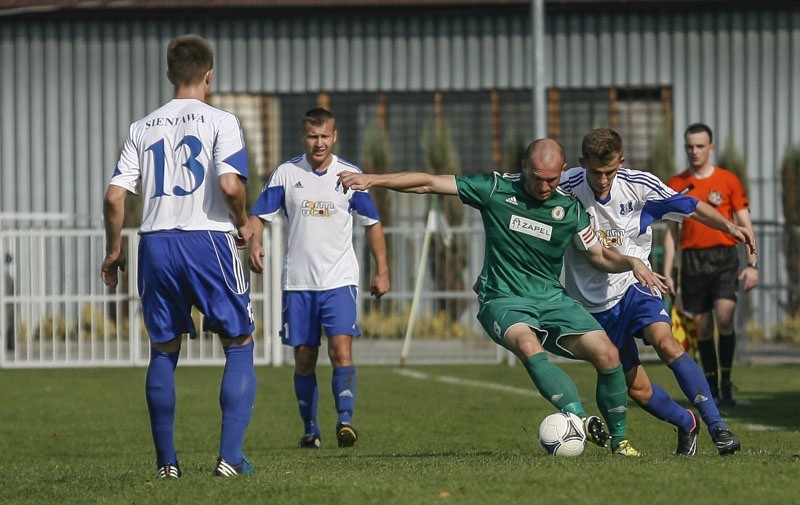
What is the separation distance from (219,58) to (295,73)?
1309 millimetres

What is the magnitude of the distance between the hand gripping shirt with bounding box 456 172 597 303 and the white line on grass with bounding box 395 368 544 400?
519 centimetres

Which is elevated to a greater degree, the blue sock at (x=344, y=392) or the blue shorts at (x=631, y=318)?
the blue shorts at (x=631, y=318)

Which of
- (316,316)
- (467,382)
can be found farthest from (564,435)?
(467,382)

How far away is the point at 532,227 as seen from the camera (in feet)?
27.0

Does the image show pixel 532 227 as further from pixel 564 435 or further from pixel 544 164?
pixel 564 435

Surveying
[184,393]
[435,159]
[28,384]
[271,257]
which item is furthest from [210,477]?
[435,159]

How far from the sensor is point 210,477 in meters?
7.07

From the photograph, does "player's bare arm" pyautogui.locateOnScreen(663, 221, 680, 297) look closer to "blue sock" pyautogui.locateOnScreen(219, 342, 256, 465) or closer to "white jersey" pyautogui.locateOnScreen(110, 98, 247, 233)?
"blue sock" pyautogui.locateOnScreen(219, 342, 256, 465)

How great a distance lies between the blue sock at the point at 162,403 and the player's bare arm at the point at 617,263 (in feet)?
8.37

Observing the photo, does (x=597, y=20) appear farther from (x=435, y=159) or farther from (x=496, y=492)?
(x=496, y=492)

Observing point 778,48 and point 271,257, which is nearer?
point 271,257

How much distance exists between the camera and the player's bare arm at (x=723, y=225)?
8352 mm

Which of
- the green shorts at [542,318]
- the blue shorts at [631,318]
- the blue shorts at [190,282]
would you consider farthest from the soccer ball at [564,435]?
the blue shorts at [190,282]

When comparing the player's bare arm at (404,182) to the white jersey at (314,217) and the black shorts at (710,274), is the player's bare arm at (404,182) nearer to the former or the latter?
the white jersey at (314,217)
